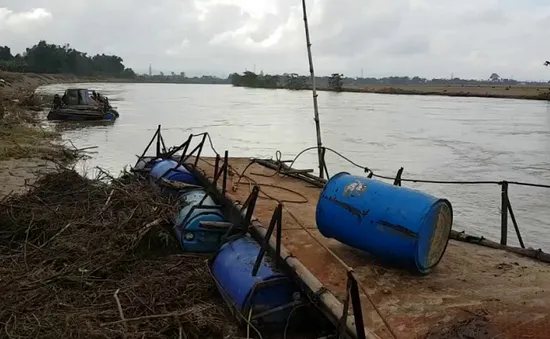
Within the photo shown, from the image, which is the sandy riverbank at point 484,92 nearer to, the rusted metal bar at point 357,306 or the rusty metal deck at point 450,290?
the rusty metal deck at point 450,290

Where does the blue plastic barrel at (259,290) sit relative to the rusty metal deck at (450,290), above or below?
below

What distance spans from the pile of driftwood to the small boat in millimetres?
20352

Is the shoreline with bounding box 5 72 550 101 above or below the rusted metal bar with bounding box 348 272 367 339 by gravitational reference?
below

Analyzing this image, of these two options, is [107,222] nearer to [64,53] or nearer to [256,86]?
[64,53]

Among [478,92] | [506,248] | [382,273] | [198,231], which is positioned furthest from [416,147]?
[478,92]

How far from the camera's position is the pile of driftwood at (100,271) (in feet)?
15.0

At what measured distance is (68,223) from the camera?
6.74 meters

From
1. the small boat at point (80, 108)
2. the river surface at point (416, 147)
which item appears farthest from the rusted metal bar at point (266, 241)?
the small boat at point (80, 108)

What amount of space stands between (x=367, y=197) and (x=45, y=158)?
39.4 ft

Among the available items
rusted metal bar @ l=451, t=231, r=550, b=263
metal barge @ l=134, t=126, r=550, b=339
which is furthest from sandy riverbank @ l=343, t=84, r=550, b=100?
metal barge @ l=134, t=126, r=550, b=339

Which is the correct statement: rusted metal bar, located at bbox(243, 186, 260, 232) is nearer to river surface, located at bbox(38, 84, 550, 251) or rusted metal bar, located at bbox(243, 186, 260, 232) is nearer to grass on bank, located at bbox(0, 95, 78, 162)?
river surface, located at bbox(38, 84, 550, 251)

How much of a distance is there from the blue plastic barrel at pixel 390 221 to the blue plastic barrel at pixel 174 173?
412 cm

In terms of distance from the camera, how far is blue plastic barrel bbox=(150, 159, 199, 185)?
853cm

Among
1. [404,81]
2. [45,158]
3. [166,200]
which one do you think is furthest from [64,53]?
[404,81]
